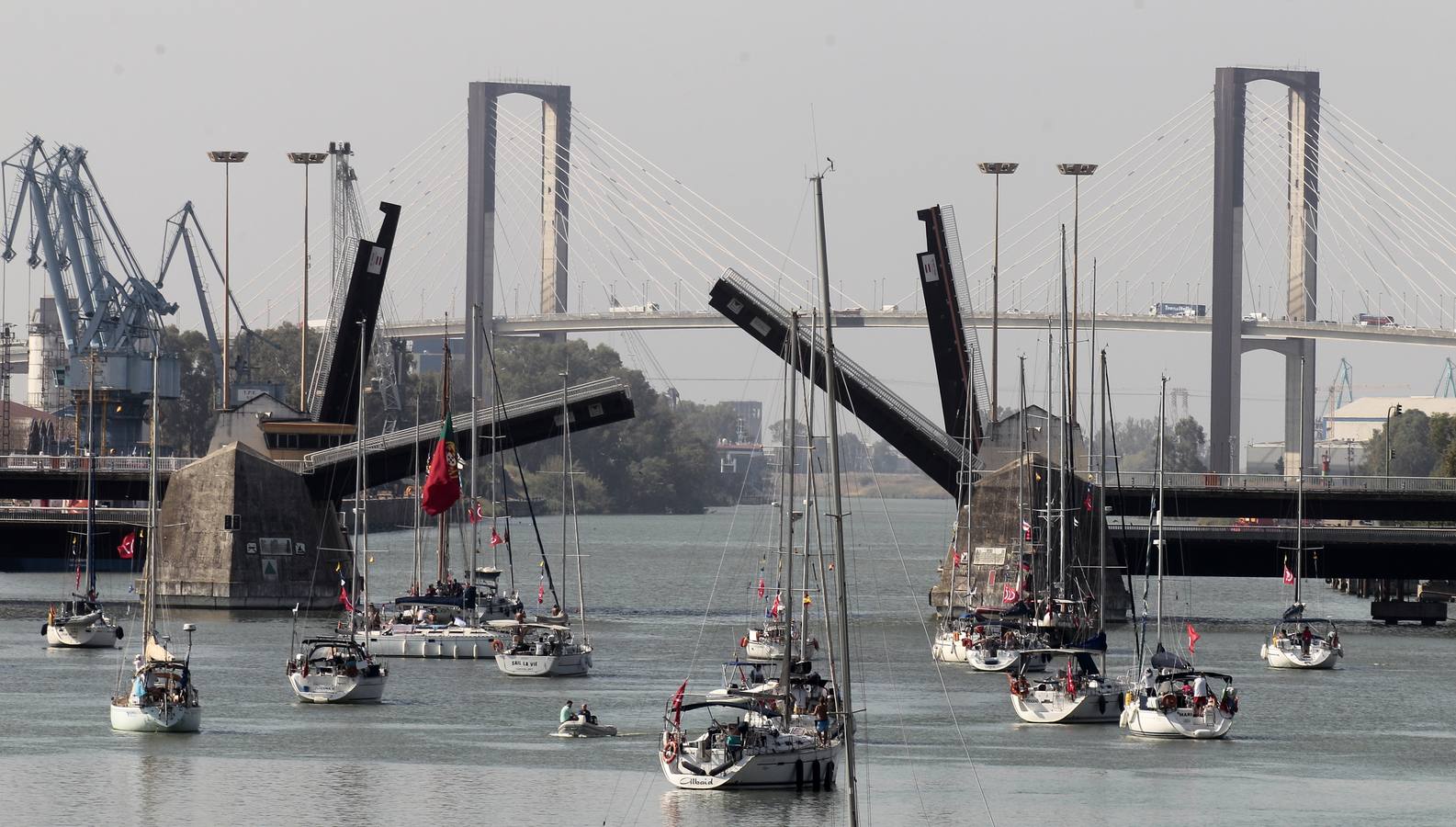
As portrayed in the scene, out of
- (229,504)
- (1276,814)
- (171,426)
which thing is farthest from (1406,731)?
(171,426)

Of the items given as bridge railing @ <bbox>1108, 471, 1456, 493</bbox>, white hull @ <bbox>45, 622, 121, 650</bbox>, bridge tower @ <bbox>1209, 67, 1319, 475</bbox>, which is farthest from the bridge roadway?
white hull @ <bbox>45, 622, 121, 650</bbox>

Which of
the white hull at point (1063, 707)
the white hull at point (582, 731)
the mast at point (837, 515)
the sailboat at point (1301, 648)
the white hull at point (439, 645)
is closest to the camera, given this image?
the mast at point (837, 515)

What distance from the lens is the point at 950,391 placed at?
73.6 meters

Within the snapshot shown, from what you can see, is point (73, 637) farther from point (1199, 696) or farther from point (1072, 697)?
point (1199, 696)

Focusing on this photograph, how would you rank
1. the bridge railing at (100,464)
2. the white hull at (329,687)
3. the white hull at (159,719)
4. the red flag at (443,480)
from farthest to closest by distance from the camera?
the bridge railing at (100,464) < the red flag at (443,480) < the white hull at (329,687) < the white hull at (159,719)

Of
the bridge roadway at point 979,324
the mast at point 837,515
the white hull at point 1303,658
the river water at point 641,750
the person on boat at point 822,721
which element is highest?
the bridge roadway at point 979,324

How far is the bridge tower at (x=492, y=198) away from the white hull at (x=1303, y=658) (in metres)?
74.7

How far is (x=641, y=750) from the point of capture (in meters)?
43.8

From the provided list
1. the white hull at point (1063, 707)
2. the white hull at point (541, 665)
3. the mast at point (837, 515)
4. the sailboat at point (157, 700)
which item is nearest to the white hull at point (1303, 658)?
the white hull at point (1063, 707)

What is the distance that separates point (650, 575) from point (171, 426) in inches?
2403

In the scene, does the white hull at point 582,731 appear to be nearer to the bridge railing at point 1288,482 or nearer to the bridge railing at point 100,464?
the bridge railing at point 1288,482

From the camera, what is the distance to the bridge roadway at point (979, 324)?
12581 centimetres

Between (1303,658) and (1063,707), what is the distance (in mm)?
15710

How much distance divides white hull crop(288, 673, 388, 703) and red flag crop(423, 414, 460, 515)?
1368 cm
